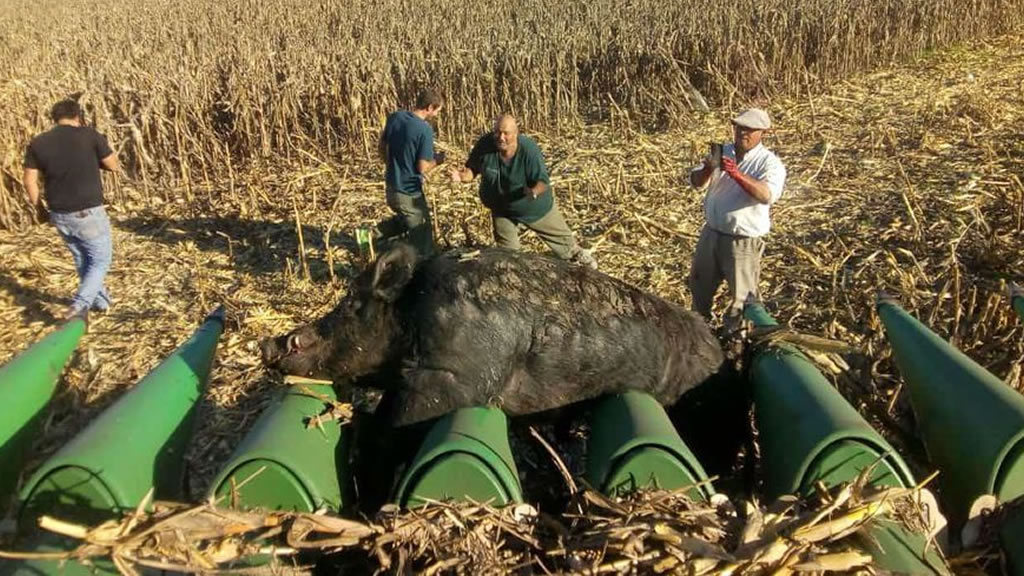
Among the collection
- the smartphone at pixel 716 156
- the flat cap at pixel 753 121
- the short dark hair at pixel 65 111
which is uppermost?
the short dark hair at pixel 65 111

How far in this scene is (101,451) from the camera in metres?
3.33

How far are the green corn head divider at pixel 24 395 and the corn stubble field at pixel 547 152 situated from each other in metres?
1.22

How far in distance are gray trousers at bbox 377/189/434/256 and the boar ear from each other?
14.9 ft

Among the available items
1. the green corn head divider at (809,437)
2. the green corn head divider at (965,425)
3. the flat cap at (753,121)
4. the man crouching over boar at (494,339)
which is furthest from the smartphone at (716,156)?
the green corn head divider at (809,437)

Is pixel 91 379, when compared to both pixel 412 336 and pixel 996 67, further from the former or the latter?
pixel 996 67

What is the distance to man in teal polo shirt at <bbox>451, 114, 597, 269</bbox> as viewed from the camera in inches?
316

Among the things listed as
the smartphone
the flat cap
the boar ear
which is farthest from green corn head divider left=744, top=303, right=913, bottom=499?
the flat cap

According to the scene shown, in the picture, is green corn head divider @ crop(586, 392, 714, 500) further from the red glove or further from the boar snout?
the red glove

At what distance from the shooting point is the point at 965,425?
3.54m

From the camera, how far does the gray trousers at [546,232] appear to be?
8.38 meters

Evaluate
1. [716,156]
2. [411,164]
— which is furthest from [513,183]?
[716,156]

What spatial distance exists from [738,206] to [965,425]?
9.80 ft

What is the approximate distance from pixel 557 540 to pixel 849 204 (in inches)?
319

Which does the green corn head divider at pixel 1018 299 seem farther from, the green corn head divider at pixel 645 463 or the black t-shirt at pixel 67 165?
the black t-shirt at pixel 67 165
